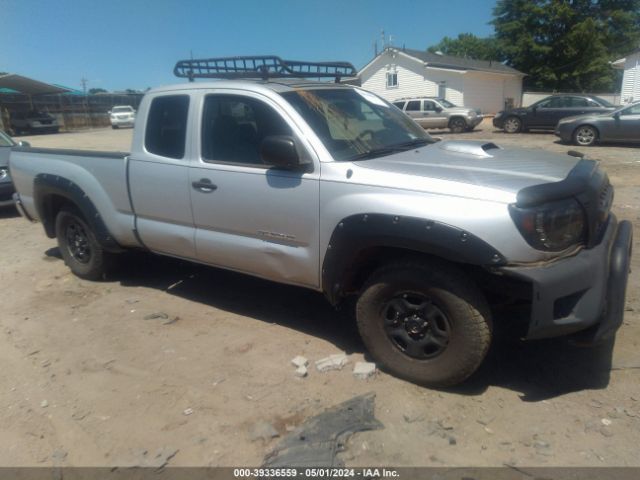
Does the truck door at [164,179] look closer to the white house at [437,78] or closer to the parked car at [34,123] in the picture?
the white house at [437,78]

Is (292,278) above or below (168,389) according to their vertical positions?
above

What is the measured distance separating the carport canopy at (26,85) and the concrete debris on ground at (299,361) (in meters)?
36.1

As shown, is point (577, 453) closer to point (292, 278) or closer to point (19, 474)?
point (292, 278)

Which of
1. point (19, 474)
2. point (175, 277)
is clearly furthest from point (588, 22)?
point (19, 474)

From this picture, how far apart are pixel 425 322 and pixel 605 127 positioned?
1497cm

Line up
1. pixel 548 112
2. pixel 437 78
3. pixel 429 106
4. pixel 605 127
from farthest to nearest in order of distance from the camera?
pixel 437 78 → pixel 429 106 → pixel 548 112 → pixel 605 127

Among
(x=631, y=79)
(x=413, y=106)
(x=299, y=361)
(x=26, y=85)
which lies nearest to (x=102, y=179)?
(x=299, y=361)

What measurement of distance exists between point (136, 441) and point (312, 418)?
1.00 metres

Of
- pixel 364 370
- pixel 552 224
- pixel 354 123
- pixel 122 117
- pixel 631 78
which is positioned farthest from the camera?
pixel 122 117

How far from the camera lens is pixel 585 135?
15773mm

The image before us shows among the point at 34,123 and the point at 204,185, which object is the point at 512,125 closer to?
the point at 204,185

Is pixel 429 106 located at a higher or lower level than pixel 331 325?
higher

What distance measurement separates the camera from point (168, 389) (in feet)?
11.0

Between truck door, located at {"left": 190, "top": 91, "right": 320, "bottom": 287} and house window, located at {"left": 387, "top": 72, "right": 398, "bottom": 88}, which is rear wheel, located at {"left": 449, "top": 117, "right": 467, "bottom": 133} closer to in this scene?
house window, located at {"left": 387, "top": 72, "right": 398, "bottom": 88}
